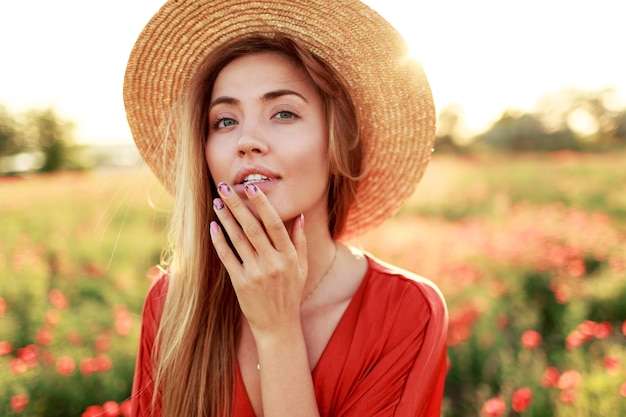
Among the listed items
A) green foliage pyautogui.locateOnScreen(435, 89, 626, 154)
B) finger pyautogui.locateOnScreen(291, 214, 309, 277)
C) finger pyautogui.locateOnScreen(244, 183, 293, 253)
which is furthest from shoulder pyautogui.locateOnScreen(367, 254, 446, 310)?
green foliage pyautogui.locateOnScreen(435, 89, 626, 154)

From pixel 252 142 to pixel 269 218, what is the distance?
0.28m

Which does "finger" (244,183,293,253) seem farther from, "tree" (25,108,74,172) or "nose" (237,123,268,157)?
"tree" (25,108,74,172)

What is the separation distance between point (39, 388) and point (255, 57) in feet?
7.52

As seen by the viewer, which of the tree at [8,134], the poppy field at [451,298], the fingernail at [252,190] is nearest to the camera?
the fingernail at [252,190]

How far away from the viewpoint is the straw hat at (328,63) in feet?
6.89

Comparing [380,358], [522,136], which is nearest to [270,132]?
[380,358]

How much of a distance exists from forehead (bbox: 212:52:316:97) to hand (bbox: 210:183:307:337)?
16.1 inches

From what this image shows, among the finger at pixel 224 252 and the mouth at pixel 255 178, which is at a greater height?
the mouth at pixel 255 178

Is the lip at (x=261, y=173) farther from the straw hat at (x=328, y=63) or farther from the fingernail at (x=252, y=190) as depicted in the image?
the straw hat at (x=328, y=63)

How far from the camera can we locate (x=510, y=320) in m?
4.63

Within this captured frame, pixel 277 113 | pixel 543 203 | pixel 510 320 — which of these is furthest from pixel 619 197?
pixel 277 113

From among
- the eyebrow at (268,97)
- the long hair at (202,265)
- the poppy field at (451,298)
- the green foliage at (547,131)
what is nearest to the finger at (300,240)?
the long hair at (202,265)

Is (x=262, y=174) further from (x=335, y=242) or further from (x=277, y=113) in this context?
(x=335, y=242)

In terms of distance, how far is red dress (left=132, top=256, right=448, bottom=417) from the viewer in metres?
1.95
